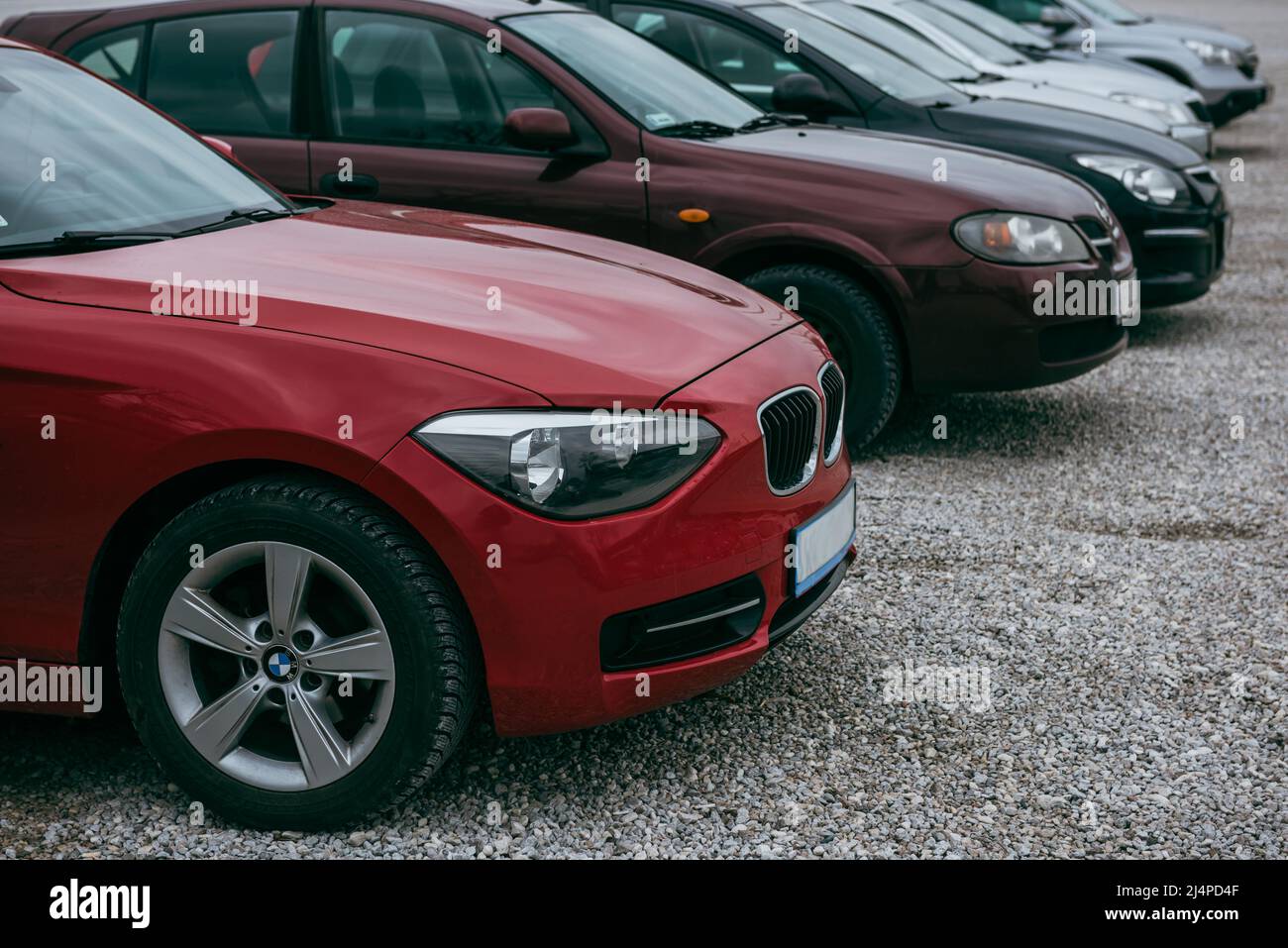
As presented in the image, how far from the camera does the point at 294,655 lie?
9.45 feet

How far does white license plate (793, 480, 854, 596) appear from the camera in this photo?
3174mm

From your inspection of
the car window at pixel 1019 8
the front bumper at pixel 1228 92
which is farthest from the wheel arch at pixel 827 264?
the front bumper at pixel 1228 92

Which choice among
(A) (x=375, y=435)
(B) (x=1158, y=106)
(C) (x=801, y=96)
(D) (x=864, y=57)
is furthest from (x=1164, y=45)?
(A) (x=375, y=435)

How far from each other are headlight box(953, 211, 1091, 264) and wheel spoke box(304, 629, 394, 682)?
338 centimetres

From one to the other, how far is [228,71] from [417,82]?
784 millimetres

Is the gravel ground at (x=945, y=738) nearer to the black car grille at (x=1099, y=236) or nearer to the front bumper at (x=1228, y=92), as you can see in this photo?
the black car grille at (x=1099, y=236)

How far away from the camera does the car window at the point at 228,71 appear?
571 cm

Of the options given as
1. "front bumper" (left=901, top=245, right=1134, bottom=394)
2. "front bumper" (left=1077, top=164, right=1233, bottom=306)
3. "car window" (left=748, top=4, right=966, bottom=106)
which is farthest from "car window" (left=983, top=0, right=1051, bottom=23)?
"front bumper" (left=901, top=245, right=1134, bottom=394)

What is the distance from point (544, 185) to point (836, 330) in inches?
49.7

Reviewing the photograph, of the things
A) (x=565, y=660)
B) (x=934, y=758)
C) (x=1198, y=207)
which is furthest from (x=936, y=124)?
(x=565, y=660)

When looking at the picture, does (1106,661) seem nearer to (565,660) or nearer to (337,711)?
(565,660)

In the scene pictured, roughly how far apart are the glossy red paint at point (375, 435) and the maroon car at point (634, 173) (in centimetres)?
245

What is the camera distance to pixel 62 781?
3225 mm

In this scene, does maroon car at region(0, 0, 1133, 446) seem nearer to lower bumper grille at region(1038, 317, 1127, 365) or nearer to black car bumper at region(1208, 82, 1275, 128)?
lower bumper grille at region(1038, 317, 1127, 365)
